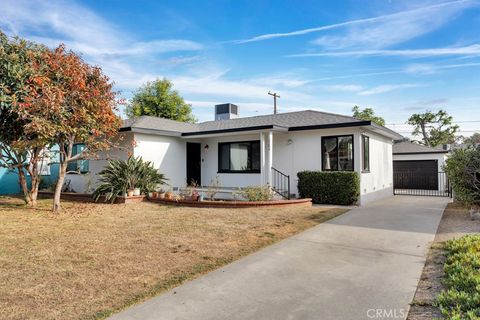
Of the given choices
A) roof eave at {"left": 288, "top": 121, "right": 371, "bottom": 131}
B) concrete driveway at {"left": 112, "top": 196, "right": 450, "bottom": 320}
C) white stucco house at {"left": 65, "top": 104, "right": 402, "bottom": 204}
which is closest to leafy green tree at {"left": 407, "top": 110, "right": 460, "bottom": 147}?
white stucco house at {"left": 65, "top": 104, "right": 402, "bottom": 204}

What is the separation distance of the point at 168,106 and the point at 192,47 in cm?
1484

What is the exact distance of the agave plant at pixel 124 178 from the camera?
35.2 ft

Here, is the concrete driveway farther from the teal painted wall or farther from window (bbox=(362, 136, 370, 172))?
the teal painted wall

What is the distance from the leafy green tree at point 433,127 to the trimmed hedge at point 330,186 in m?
30.3

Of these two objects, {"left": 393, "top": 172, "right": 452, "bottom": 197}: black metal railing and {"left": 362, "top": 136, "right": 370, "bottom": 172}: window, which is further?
{"left": 393, "top": 172, "right": 452, "bottom": 197}: black metal railing

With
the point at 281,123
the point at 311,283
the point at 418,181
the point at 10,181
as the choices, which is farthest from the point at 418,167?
the point at 10,181

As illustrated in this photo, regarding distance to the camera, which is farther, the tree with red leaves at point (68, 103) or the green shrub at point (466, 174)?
the green shrub at point (466, 174)

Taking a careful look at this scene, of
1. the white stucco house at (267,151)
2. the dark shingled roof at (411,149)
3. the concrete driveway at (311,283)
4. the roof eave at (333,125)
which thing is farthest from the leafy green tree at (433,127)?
the concrete driveway at (311,283)

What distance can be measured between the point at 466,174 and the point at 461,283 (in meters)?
6.38

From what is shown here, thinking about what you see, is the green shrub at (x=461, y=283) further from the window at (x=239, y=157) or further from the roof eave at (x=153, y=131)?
the roof eave at (x=153, y=131)

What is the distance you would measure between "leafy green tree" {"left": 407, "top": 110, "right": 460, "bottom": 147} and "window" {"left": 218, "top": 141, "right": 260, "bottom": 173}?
3083 cm

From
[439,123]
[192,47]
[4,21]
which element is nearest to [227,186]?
[192,47]

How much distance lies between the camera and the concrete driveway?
3088 mm

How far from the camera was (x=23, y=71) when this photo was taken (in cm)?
812
